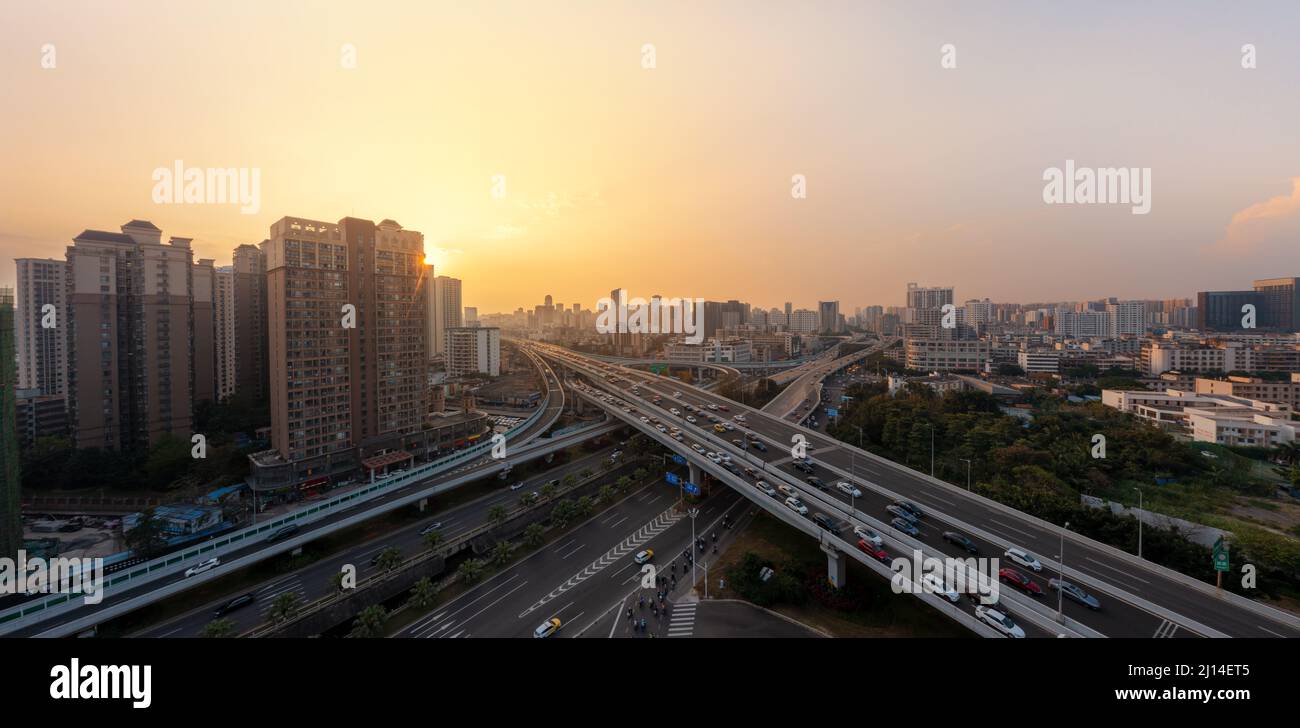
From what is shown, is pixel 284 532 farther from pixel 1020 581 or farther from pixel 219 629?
pixel 1020 581

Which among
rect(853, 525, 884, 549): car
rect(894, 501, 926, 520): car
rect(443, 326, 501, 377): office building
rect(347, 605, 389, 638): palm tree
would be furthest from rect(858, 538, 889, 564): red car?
rect(443, 326, 501, 377): office building

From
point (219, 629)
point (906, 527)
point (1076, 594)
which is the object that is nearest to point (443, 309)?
point (219, 629)

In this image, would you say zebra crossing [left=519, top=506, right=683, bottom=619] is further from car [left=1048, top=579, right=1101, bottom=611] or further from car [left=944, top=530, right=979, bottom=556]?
car [left=1048, top=579, right=1101, bottom=611]

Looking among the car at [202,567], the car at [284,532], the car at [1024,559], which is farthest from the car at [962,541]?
the car at [202,567]

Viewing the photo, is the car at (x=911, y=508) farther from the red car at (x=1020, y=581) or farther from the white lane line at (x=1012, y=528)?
the red car at (x=1020, y=581)

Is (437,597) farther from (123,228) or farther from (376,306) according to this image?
(123,228)
